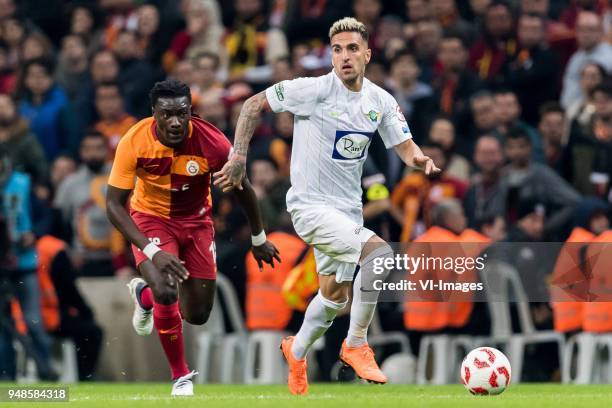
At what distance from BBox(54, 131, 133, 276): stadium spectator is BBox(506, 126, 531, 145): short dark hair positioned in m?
4.20

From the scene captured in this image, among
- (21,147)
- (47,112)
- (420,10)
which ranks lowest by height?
(21,147)

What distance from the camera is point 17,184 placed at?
1650 cm

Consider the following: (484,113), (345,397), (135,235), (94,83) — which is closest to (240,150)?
(135,235)

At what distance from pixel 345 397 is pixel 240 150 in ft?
6.30

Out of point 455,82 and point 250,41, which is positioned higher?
point 250,41

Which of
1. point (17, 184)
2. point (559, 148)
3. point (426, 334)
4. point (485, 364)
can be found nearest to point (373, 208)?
point (426, 334)

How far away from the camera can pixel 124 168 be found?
37.3 feet

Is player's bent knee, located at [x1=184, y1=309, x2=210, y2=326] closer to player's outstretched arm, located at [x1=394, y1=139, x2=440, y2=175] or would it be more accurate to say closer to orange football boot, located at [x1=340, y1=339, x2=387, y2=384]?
orange football boot, located at [x1=340, y1=339, x2=387, y2=384]

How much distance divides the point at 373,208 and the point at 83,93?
5.32 m

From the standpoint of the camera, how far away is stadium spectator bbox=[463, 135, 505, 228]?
1609cm

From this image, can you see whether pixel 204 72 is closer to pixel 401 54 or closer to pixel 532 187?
pixel 401 54

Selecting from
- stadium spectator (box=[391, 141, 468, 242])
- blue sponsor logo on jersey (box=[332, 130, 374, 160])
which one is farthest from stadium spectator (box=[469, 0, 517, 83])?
blue sponsor logo on jersey (box=[332, 130, 374, 160])

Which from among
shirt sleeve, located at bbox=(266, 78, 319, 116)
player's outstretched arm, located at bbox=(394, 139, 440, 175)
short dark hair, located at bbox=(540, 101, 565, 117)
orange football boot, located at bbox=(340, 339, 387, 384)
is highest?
short dark hair, located at bbox=(540, 101, 565, 117)

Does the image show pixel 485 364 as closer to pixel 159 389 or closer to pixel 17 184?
pixel 159 389
